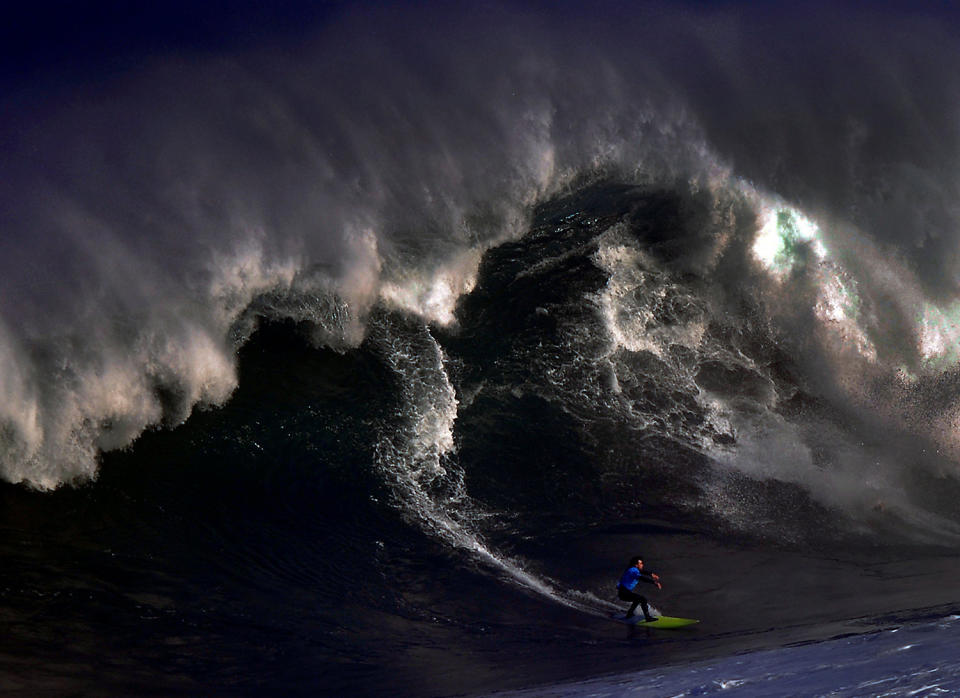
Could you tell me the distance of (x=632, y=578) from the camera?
8.40m

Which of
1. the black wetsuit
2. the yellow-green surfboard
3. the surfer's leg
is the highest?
the black wetsuit

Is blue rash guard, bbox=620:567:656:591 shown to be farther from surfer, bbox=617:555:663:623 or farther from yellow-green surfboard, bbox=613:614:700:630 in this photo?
yellow-green surfboard, bbox=613:614:700:630

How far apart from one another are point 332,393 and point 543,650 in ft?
13.3

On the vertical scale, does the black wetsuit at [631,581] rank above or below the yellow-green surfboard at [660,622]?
above

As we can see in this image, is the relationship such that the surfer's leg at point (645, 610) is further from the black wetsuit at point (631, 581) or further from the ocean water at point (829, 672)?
the ocean water at point (829, 672)

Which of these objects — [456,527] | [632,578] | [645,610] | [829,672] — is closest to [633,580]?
[632,578]

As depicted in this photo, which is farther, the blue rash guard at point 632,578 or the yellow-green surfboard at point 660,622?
the blue rash guard at point 632,578

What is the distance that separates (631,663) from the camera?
715cm

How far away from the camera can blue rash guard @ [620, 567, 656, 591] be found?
8383 millimetres

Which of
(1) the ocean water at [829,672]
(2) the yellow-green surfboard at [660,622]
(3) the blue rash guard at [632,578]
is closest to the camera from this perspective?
(1) the ocean water at [829,672]

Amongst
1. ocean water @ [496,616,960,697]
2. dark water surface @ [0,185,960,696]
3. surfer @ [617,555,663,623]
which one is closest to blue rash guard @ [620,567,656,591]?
surfer @ [617,555,663,623]

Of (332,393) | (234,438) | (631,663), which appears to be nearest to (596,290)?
(332,393)

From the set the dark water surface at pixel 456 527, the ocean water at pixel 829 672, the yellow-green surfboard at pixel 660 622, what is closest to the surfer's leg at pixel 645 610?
the yellow-green surfboard at pixel 660 622

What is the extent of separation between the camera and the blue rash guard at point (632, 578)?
838 centimetres
